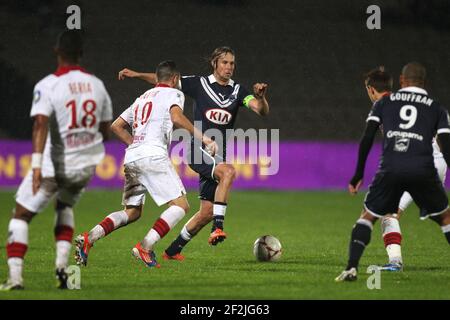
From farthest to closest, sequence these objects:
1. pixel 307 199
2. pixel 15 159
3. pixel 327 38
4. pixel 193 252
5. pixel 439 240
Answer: pixel 327 38 < pixel 15 159 < pixel 307 199 < pixel 439 240 < pixel 193 252

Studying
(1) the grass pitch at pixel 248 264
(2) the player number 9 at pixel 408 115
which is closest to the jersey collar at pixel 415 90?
(2) the player number 9 at pixel 408 115

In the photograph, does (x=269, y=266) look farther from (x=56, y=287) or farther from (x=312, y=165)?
(x=312, y=165)

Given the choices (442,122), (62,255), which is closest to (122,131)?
(62,255)

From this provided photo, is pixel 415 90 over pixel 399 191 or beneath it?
over

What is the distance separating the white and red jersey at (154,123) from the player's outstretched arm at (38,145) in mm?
2315

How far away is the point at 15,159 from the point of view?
2316cm

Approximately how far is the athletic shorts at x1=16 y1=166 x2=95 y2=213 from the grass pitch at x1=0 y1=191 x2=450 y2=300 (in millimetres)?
743

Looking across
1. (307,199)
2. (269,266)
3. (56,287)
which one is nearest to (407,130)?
(269,266)

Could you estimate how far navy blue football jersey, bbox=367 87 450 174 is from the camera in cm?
780

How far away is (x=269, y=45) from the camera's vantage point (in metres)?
28.9

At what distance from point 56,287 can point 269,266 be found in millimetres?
2888

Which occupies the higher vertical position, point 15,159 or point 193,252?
point 15,159

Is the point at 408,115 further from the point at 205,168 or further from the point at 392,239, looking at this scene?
the point at 205,168

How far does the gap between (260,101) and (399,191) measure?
248 cm
